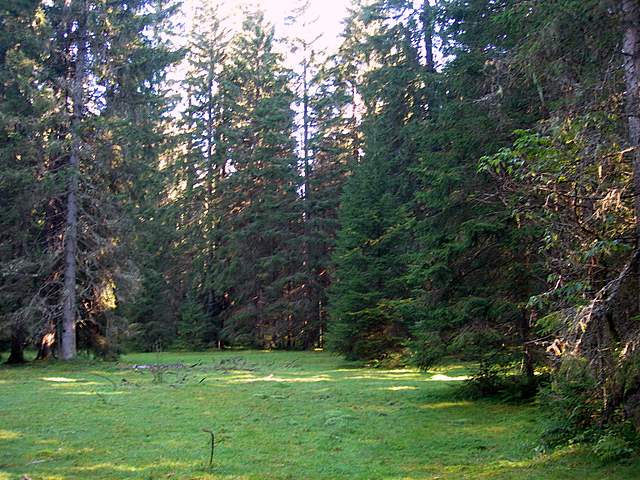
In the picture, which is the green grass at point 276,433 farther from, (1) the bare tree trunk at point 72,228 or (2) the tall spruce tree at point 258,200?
(2) the tall spruce tree at point 258,200

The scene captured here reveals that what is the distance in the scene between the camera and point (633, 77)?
588 centimetres

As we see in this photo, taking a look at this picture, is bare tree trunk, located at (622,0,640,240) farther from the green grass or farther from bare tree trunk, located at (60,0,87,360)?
bare tree trunk, located at (60,0,87,360)

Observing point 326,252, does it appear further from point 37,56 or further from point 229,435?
point 229,435

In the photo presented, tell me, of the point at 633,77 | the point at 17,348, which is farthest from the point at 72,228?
the point at 633,77

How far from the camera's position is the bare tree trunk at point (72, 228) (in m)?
21.4

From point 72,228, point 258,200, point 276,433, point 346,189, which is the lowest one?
point 276,433

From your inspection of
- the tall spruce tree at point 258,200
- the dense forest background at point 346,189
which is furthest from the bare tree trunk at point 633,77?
the tall spruce tree at point 258,200

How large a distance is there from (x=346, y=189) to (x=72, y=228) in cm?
1077

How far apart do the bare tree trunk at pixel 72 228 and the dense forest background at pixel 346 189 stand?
98mm

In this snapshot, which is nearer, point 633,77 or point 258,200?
point 633,77

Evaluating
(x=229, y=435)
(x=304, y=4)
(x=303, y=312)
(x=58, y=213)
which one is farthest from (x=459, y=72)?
(x=304, y=4)

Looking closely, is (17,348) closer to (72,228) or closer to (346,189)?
(72,228)

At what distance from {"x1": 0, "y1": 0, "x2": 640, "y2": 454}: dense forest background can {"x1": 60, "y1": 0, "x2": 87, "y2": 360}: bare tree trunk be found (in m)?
0.10

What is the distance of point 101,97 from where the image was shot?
936 inches
